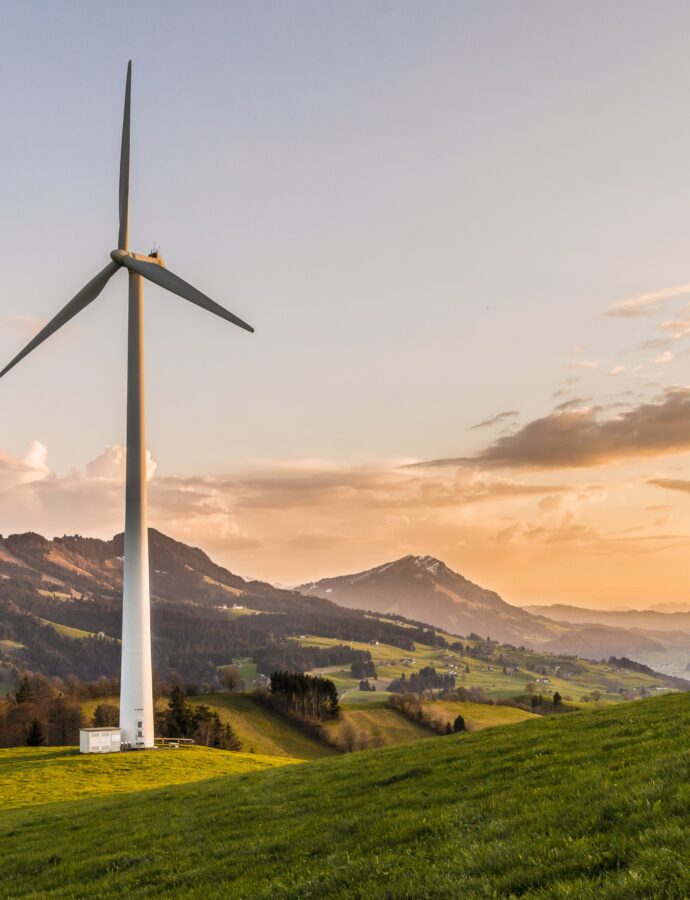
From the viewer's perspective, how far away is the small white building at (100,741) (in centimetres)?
8562

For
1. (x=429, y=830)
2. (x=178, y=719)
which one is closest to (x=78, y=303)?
(x=429, y=830)

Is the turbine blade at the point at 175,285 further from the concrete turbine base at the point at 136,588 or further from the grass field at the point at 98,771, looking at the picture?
the grass field at the point at 98,771

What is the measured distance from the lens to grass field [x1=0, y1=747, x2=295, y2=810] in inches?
2457

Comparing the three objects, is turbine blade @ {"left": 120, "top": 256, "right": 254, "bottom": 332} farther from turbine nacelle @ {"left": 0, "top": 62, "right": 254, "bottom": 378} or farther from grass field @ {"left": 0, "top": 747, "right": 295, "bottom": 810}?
grass field @ {"left": 0, "top": 747, "right": 295, "bottom": 810}

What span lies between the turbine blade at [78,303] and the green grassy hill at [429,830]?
60777 mm

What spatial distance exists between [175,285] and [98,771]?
49.2m

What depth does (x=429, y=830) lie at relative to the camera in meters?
20.1

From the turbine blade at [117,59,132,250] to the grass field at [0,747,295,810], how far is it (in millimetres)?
56681

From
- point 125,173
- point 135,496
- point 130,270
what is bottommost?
point 135,496

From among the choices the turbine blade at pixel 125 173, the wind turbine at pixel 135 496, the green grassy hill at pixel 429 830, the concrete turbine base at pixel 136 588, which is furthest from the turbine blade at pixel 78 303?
the green grassy hill at pixel 429 830

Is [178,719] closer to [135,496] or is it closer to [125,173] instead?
[135,496]

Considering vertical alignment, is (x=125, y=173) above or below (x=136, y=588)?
above

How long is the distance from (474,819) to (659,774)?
4.66 meters

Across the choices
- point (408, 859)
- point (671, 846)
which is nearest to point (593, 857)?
point (671, 846)
